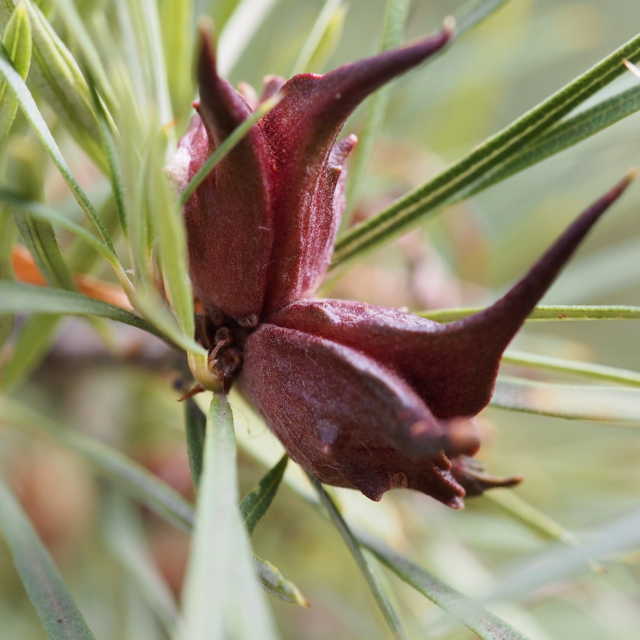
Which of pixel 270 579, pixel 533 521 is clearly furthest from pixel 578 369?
pixel 270 579

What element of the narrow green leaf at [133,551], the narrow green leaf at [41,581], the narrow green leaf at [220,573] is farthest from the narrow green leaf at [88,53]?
the narrow green leaf at [133,551]

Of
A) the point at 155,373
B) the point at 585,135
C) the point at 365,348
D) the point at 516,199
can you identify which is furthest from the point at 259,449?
the point at 516,199

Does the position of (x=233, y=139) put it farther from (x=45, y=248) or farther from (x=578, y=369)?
(x=578, y=369)

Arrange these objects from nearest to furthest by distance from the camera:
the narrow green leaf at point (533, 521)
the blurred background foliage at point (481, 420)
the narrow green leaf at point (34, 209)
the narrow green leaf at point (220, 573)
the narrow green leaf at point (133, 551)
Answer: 1. the narrow green leaf at point (220, 573)
2. the narrow green leaf at point (34, 209)
3. the narrow green leaf at point (533, 521)
4. the narrow green leaf at point (133, 551)
5. the blurred background foliage at point (481, 420)

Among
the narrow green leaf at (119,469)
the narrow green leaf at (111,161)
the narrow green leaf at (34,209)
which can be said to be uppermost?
the narrow green leaf at (111,161)

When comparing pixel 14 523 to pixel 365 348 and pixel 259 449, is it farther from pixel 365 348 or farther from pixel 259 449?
pixel 365 348

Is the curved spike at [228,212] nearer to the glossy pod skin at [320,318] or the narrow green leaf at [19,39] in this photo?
the glossy pod skin at [320,318]
